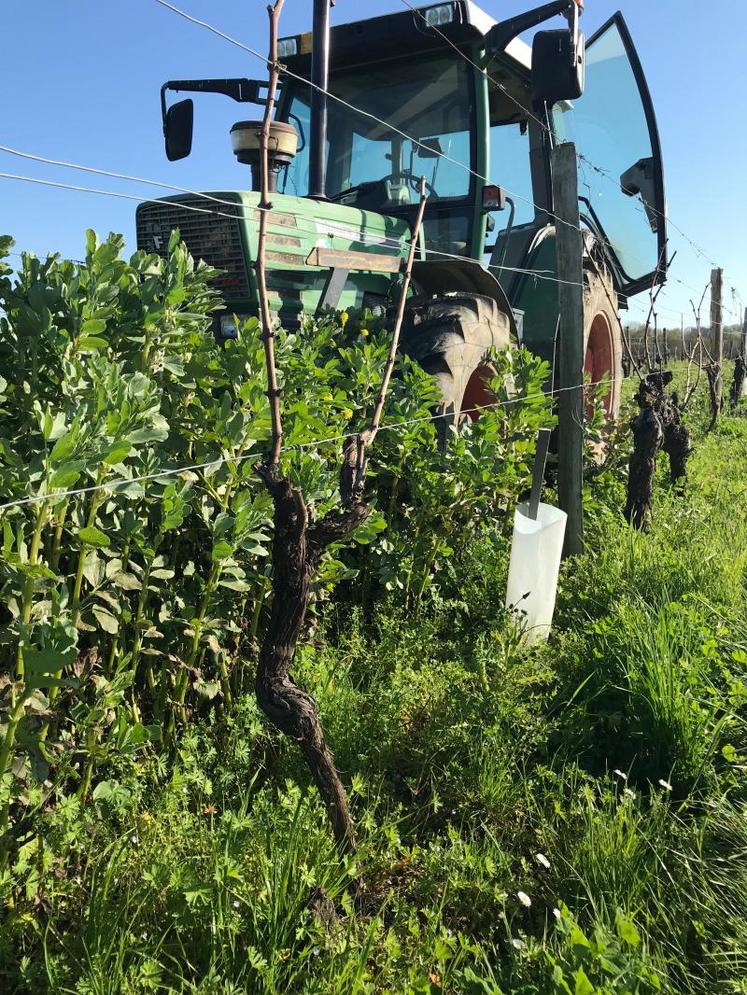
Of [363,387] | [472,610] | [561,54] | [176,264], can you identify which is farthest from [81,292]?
[561,54]

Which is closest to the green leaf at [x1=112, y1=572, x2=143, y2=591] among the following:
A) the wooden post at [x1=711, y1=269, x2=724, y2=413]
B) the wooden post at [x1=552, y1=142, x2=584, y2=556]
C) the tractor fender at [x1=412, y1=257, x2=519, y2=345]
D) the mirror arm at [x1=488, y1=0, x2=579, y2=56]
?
the wooden post at [x1=552, y1=142, x2=584, y2=556]

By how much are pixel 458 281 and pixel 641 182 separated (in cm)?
292

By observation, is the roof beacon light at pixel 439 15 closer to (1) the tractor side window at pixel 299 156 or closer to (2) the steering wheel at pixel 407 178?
(2) the steering wheel at pixel 407 178

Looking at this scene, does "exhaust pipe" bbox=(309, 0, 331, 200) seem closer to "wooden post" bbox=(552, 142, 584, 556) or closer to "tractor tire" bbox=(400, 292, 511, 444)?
"tractor tire" bbox=(400, 292, 511, 444)

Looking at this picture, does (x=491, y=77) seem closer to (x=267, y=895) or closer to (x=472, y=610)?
(x=472, y=610)

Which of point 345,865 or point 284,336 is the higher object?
point 284,336

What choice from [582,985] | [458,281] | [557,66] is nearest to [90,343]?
[582,985]

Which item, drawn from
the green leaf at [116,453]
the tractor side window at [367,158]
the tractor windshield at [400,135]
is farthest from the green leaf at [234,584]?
the tractor side window at [367,158]

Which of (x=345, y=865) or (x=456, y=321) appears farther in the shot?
(x=456, y=321)

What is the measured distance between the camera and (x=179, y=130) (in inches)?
190

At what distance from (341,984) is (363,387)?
2.27 meters

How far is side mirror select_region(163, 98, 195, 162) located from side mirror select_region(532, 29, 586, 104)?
85.4 inches

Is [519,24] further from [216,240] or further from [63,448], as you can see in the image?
[63,448]

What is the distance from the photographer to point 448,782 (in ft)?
7.78
